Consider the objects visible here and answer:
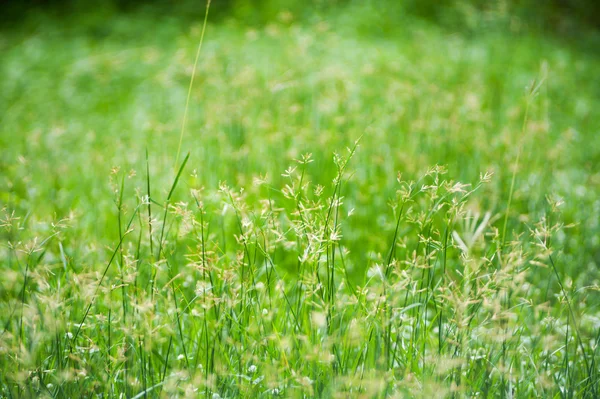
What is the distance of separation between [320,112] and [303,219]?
2.81m

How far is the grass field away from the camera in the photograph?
57.4 inches

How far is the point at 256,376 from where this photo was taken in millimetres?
1546

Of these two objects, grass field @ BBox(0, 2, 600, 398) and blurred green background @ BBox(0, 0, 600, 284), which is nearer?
grass field @ BBox(0, 2, 600, 398)

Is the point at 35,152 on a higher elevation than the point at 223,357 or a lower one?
lower

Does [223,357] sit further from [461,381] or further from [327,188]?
[327,188]

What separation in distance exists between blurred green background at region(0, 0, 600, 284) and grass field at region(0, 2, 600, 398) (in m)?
0.04

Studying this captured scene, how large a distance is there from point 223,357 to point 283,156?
2.02m

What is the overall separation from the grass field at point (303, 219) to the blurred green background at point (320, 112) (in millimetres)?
35

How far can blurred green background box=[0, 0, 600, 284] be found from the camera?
3172mm

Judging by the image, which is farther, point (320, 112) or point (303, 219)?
point (320, 112)

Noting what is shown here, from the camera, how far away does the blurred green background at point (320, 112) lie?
125 inches

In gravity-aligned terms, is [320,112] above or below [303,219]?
below

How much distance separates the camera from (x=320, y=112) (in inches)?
166

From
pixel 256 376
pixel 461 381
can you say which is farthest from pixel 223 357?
pixel 461 381
